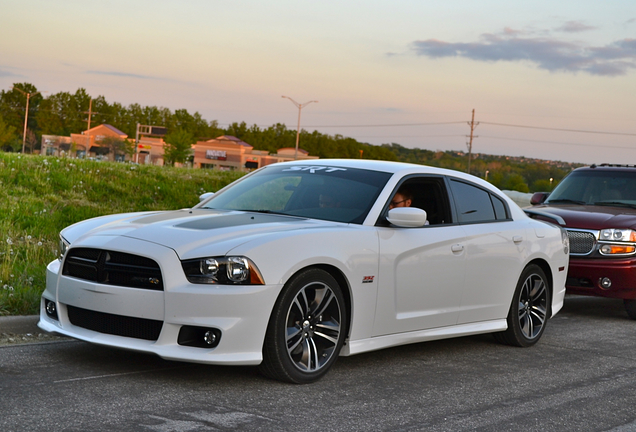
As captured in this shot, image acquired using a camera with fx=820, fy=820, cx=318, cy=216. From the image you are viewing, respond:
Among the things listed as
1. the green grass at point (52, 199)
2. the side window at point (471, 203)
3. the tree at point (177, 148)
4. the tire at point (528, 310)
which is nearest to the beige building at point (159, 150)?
the tree at point (177, 148)

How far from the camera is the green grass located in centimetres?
772

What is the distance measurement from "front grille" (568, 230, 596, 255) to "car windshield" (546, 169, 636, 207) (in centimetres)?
127

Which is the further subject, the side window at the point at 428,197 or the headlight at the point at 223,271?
the side window at the point at 428,197

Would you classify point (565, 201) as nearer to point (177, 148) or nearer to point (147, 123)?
point (177, 148)

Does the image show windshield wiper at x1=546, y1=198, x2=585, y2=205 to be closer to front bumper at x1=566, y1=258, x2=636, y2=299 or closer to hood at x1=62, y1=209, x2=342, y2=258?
front bumper at x1=566, y1=258, x2=636, y2=299

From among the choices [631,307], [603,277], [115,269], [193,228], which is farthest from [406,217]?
[631,307]

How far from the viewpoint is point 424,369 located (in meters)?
6.28

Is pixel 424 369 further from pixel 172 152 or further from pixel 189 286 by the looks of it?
pixel 172 152

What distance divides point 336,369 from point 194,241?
1.60 meters

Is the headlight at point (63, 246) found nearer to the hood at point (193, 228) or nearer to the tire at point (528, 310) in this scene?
the hood at point (193, 228)

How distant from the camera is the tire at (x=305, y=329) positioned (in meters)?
5.17

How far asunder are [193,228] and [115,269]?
0.60m

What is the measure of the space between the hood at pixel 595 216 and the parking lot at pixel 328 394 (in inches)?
119

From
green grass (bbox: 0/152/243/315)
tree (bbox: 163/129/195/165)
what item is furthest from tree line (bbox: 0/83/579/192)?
green grass (bbox: 0/152/243/315)
